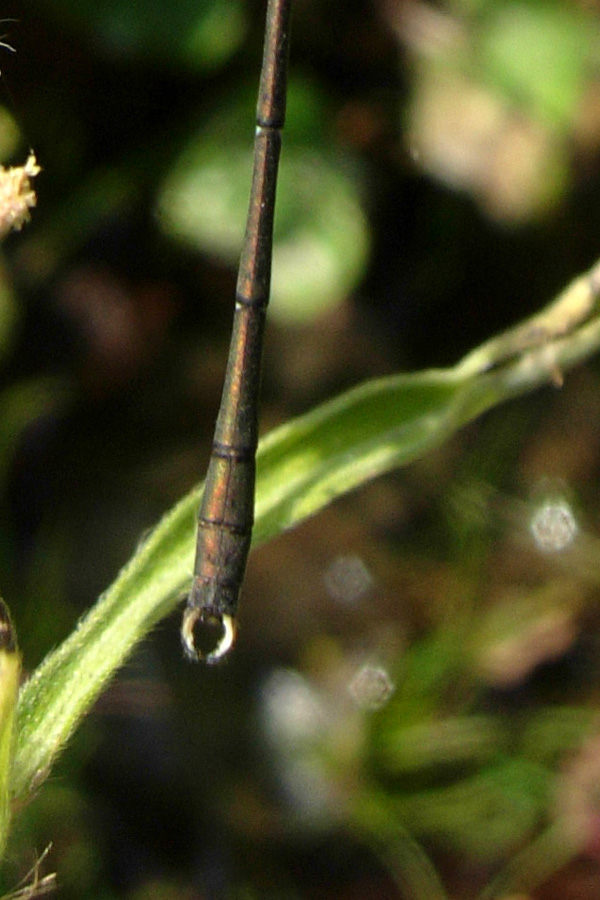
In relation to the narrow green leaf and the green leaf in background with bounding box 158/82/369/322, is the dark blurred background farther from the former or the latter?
the narrow green leaf

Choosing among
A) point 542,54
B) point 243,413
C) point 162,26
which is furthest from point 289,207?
point 243,413

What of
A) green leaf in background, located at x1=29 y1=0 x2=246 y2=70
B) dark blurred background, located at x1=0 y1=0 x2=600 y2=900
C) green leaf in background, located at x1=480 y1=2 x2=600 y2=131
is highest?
green leaf in background, located at x1=29 y1=0 x2=246 y2=70

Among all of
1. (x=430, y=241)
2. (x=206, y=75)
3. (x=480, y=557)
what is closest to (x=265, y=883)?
(x=480, y=557)

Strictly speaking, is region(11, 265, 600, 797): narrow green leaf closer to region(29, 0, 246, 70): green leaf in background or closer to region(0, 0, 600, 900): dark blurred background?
region(0, 0, 600, 900): dark blurred background

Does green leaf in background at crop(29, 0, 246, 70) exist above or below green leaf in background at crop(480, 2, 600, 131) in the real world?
above

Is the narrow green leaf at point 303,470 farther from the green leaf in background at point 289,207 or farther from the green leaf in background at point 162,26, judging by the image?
the green leaf in background at point 162,26

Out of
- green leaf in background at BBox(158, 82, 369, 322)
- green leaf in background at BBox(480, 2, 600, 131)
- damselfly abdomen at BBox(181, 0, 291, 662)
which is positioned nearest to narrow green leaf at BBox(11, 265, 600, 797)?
damselfly abdomen at BBox(181, 0, 291, 662)

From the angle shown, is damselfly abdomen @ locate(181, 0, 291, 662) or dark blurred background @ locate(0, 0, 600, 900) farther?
dark blurred background @ locate(0, 0, 600, 900)

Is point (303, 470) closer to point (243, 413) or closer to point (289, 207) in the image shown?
point (243, 413)
